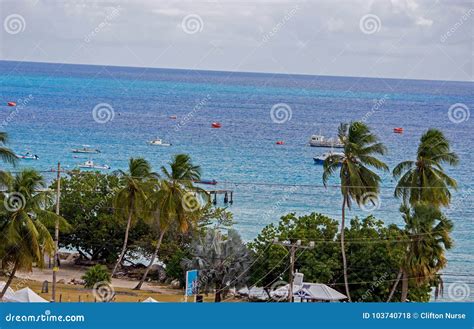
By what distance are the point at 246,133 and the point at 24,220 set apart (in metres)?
67.3

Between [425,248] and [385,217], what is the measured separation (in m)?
29.5

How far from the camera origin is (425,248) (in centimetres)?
2464

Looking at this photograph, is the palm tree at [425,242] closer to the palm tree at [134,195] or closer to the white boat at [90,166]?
the palm tree at [134,195]

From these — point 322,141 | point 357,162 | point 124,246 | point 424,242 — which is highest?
A: point 322,141

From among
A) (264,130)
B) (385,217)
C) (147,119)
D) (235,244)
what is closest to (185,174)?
(235,244)

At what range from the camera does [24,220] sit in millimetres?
22844

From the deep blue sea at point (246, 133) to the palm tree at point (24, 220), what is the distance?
2146 centimetres

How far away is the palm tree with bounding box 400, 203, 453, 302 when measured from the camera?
80.6 ft

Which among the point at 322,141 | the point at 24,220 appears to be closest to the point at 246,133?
the point at 322,141

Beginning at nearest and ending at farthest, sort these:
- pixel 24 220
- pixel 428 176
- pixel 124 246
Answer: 1. pixel 24 220
2. pixel 428 176
3. pixel 124 246

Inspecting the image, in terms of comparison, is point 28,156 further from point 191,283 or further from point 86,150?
point 191,283

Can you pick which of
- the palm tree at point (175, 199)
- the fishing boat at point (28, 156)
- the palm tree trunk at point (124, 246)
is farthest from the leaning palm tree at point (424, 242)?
the fishing boat at point (28, 156)

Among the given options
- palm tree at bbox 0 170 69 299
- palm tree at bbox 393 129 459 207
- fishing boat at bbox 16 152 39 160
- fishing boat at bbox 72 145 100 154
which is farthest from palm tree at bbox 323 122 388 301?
fishing boat at bbox 72 145 100 154

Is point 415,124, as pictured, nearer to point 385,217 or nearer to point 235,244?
point 385,217
